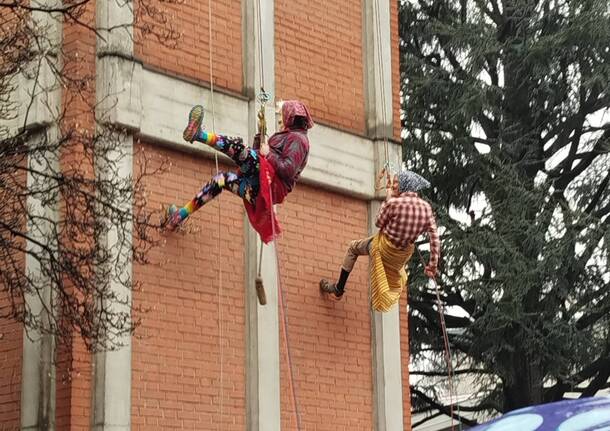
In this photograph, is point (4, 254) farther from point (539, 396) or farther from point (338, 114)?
point (539, 396)

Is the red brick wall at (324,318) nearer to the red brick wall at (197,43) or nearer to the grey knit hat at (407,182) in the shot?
the grey knit hat at (407,182)

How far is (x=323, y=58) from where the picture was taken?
14.8 metres

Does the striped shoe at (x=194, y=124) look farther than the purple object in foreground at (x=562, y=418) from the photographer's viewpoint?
Yes

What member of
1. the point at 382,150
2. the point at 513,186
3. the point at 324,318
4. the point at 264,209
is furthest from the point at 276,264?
the point at 513,186

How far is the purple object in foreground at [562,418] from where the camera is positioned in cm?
542

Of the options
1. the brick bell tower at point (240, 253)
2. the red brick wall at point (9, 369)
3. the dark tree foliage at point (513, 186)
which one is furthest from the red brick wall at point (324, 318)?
the dark tree foliage at point (513, 186)

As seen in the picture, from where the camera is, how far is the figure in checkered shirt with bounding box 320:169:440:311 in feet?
44.2

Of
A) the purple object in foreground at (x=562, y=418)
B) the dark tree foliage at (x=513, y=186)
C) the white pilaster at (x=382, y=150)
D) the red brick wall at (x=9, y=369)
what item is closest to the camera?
the purple object in foreground at (x=562, y=418)

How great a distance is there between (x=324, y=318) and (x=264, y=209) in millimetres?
1926

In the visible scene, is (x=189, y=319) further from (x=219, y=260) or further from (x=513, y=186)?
(x=513, y=186)

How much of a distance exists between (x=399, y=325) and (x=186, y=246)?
3012 millimetres

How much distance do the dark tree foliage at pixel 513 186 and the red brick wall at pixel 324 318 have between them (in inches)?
229

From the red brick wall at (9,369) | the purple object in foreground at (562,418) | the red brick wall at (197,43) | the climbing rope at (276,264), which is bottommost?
the purple object in foreground at (562,418)

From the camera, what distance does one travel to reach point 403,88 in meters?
22.2
